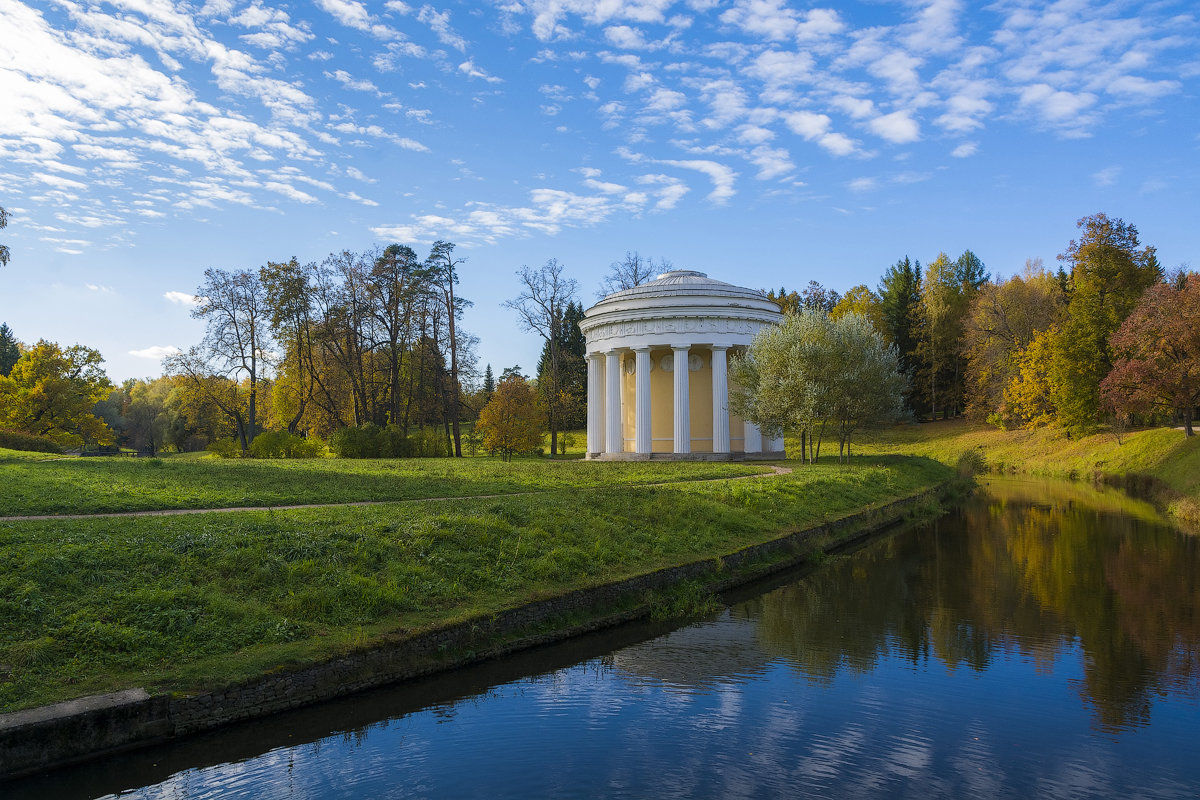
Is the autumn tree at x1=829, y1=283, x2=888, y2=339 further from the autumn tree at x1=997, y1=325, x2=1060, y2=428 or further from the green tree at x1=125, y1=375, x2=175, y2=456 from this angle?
the green tree at x1=125, y1=375, x2=175, y2=456

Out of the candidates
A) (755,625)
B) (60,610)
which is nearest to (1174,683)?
(755,625)

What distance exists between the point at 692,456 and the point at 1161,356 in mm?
21463

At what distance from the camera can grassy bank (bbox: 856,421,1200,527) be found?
101 feet

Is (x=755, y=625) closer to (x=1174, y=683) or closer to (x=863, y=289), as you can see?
(x=1174, y=683)

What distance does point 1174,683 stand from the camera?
9977 millimetres

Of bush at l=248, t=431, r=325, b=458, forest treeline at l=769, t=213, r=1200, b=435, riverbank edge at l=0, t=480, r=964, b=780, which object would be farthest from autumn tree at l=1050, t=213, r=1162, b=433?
bush at l=248, t=431, r=325, b=458

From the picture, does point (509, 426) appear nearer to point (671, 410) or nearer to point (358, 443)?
point (358, 443)

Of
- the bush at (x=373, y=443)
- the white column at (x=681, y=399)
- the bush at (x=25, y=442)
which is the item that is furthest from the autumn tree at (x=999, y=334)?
the bush at (x=25, y=442)

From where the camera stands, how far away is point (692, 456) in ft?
130

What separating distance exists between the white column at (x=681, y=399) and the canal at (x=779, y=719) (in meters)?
25.4

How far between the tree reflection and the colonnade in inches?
702

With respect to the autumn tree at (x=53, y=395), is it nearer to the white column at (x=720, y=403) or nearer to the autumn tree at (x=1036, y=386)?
the white column at (x=720, y=403)

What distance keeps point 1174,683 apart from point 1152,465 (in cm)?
3171

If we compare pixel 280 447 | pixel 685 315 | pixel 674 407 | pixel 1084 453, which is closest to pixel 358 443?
pixel 280 447
